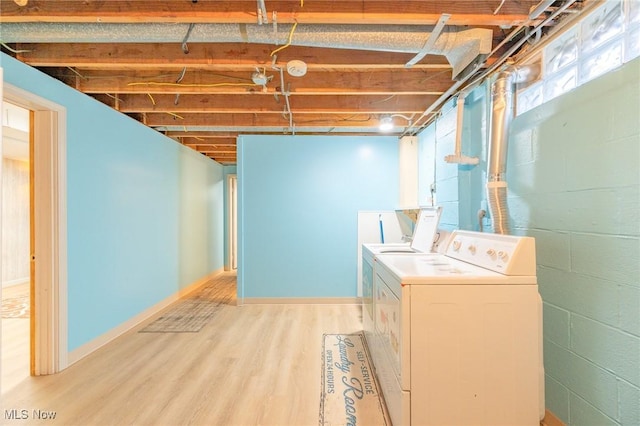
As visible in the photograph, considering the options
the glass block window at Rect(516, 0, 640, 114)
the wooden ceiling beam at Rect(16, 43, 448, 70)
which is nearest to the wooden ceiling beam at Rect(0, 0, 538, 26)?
the glass block window at Rect(516, 0, 640, 114)

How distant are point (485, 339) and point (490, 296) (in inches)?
8.4

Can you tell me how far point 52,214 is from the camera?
2.25m

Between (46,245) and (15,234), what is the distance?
13.4 feet

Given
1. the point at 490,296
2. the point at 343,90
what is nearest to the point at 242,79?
the point at 343,90

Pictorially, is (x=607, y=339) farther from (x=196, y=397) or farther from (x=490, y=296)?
(x=196, y=397)

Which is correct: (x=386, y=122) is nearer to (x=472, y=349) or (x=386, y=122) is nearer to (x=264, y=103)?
(x=264, y=103)

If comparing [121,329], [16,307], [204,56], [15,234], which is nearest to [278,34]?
[204,56]

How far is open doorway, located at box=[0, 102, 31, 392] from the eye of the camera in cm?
289

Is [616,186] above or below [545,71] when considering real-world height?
below

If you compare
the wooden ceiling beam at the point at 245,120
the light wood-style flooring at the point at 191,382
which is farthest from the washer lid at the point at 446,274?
the wooden ceiling beam at the point at 245,120

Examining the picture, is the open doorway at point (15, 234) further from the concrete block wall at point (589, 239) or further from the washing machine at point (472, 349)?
the concrete block wall at point (589, 239)

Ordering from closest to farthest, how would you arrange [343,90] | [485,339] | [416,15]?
1. [485,339]
2. [416,15]
3. [343,90]

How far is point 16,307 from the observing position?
373cm

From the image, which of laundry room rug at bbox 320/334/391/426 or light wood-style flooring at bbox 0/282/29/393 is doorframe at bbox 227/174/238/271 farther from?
laundry room rug at bbox 320/334/391/426
